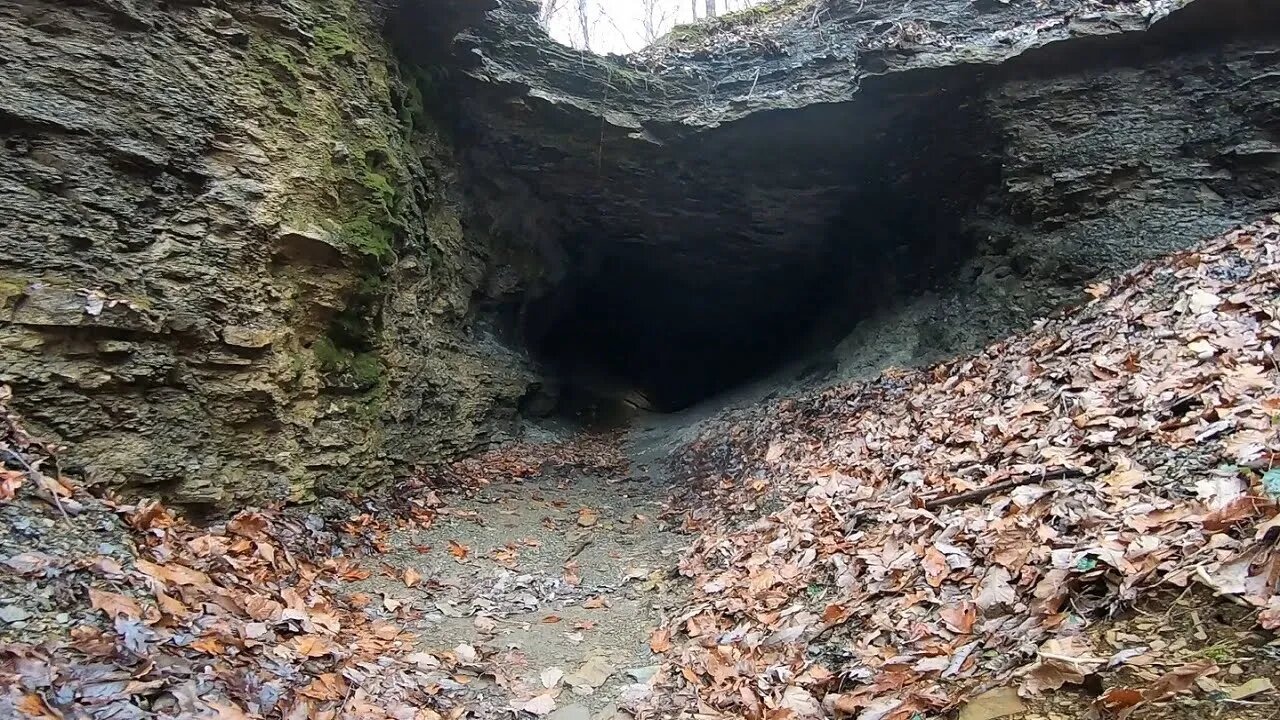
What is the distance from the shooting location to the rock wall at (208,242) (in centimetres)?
461

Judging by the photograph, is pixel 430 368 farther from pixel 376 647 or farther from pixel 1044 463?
pixel 1044 463

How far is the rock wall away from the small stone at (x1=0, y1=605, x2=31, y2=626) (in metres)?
1.94

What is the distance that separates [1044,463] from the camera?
13.1ft

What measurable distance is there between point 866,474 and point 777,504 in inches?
33.6

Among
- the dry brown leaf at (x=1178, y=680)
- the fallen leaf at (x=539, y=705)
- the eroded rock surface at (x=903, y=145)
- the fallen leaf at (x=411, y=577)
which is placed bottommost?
the fallen leaf at (x=411, y=577)

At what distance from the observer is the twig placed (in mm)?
3738

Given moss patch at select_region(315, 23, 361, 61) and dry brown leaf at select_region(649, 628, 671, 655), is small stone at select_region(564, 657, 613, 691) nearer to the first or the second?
dry brown leaf at select_region(649, 628, 671, 655)

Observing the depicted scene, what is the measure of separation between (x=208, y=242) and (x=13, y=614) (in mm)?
3385

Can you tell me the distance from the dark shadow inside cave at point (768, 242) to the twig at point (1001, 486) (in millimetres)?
6535

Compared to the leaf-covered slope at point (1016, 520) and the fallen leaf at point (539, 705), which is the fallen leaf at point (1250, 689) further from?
the fallen leaf at point (539, 705)

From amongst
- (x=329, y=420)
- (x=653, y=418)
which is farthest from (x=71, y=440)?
(x=653, y=418)

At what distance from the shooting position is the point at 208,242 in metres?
5.51

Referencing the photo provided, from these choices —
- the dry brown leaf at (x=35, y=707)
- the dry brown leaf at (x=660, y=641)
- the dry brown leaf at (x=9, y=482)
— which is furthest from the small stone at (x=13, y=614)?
the dry brown leaf at (x=660, y=641)

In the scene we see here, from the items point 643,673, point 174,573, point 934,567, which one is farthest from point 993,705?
point 174,573
